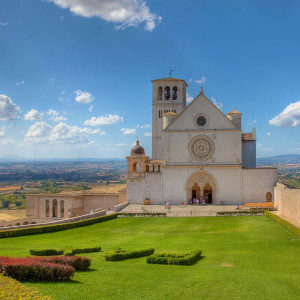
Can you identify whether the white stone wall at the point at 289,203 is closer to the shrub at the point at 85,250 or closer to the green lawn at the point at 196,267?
the green lawn at the point at 196,267

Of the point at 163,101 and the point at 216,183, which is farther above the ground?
the point at 163,101

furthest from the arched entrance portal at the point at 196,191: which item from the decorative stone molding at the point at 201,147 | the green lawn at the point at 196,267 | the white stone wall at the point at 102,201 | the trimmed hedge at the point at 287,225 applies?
the green lawn at the point at 196,267

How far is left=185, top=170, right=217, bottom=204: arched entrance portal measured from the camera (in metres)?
46.0

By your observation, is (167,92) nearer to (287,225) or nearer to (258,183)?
(258,183)

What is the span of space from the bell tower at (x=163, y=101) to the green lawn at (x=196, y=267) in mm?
26882

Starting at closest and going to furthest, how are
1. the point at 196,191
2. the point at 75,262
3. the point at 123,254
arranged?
the point at 75,262
the point at 123,254
the point at 196,191

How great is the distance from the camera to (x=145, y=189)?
47.1 m

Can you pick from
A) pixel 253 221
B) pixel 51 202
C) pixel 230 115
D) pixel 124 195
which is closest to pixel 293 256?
pixel 253 221

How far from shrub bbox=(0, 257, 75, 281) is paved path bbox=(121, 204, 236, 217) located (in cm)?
2703

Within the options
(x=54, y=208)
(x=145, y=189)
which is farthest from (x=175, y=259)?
(x=54, y=208)

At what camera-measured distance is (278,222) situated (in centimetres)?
3048

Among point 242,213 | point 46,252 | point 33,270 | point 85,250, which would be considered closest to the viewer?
point 33,270

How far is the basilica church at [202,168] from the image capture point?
45062 mm

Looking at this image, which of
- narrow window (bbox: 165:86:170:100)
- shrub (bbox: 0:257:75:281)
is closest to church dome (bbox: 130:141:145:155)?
narrow window (bbox: 165:86:170:100)
